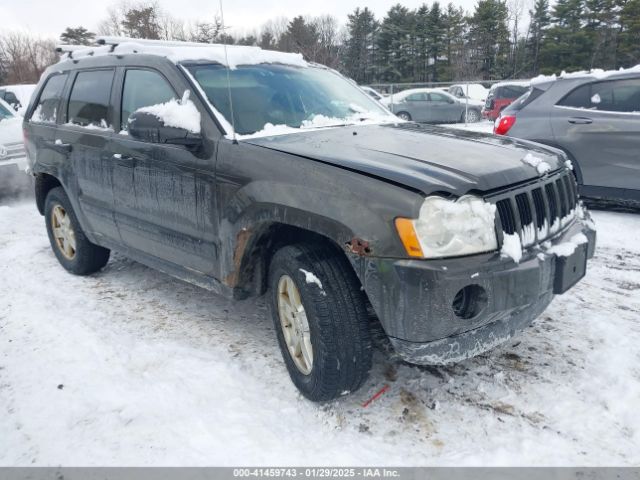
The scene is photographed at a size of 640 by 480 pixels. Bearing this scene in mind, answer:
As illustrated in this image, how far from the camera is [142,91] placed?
3.62 m

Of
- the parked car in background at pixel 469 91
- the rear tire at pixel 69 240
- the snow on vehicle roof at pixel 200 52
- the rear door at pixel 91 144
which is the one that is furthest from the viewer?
the parked car in background at pixel 469 91

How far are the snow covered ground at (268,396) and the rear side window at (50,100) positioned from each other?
1766mm

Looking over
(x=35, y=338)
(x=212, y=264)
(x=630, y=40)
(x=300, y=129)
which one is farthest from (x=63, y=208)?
(x=630, y=40)

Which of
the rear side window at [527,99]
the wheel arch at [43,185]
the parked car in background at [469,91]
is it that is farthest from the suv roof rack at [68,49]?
the parked car in background at [469,91]

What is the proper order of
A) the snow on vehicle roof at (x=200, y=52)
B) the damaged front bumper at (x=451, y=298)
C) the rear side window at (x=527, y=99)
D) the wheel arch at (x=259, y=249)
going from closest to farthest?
the damaged front bumper at (x=451, y=298) → the wheel arch at (x=259, y=249) → the snow on vehicle roof at (x=200, y=52) → the rear side window at (x=527, y=99)

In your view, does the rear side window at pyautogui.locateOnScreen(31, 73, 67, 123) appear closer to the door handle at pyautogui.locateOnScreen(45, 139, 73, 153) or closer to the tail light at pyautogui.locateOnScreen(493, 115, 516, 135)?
the door handle at pyautogui.locateOnScreen(45, 139, 73, 153)

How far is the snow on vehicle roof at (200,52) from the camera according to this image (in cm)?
351

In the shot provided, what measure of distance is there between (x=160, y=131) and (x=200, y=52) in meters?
0.86

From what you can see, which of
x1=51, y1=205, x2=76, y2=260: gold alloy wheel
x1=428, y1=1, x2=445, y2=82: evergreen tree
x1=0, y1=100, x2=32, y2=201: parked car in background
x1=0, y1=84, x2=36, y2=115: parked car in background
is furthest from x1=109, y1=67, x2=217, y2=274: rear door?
x1=428, y1=1, x2=445, y2=82: evergreen tree

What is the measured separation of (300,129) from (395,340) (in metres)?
1.51

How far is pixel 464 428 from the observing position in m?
2.51

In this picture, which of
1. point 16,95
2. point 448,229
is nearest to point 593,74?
point 448,229

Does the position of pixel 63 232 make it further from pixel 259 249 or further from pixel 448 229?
pixel 448 229

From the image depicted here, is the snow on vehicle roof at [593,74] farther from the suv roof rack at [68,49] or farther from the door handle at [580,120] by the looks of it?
the suv roof rack at [68,49]
